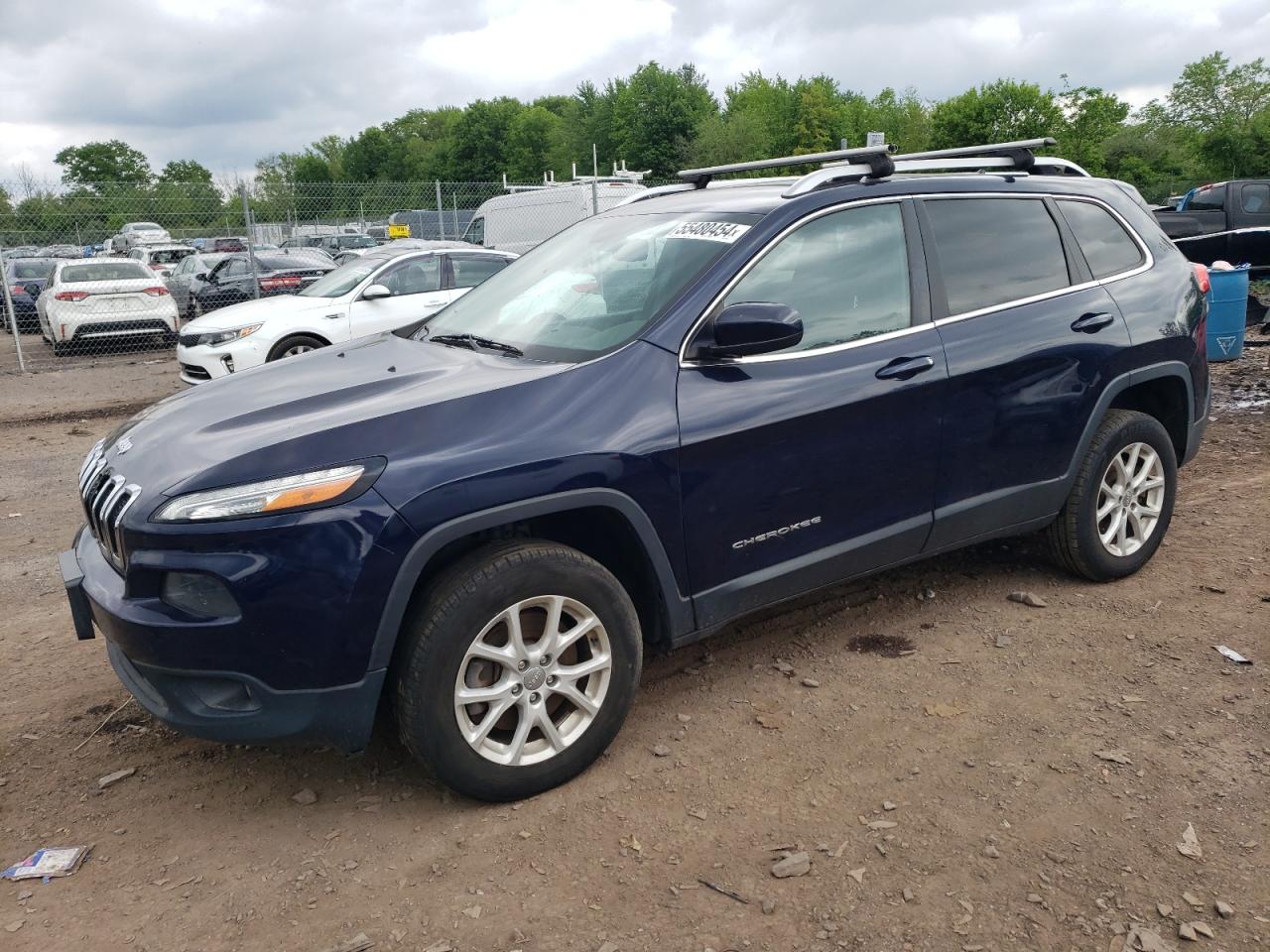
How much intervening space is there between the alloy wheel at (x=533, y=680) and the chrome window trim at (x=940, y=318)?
36.2 inches

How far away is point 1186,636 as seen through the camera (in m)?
4.09

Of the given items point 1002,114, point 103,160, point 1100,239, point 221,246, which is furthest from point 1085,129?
point 103,160

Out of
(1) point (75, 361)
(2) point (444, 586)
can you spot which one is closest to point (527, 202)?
(1) point (75, 361)

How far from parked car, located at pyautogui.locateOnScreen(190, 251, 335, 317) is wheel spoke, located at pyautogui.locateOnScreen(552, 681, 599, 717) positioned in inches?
564

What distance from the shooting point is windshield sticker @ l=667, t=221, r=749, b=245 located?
355 centimetres

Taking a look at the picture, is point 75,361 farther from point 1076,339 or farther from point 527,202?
point 1076,339

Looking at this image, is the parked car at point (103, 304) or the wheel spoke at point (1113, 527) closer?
the wheel spoke at point (1113, 527)

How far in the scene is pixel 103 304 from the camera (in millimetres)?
15234

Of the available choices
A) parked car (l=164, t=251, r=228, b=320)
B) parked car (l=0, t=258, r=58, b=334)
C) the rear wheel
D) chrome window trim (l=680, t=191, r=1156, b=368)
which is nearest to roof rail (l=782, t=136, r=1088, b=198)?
chrome window trim (l=680, t=191, r=1156, b=368)

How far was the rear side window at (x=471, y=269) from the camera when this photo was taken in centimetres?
1077

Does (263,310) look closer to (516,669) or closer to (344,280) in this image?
(344,280)

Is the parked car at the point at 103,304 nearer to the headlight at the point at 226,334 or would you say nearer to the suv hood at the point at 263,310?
the suv hood at the point at 263,310

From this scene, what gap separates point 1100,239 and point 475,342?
279 cm

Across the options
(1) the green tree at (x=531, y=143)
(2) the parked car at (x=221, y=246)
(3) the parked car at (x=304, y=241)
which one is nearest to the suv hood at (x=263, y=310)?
(3) the parked car at (x=304, y=241)
